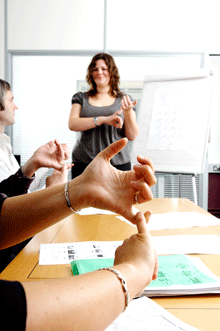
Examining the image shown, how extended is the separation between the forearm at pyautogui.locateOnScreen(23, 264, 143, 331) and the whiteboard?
213 cm

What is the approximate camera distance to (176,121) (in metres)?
2.66

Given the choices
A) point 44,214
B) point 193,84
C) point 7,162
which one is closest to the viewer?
point 44,214

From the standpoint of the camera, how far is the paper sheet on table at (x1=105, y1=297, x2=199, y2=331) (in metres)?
0.53

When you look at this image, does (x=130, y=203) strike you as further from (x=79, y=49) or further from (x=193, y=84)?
(x=79, y=49)

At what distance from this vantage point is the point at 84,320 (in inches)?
16.1

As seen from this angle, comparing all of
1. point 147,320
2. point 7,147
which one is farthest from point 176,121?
point 147,320

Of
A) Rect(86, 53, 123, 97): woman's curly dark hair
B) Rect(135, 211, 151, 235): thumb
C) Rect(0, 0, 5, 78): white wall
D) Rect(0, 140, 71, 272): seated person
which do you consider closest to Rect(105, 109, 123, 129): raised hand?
Rect(86, 53, 123, 97): woman's curly dark hair

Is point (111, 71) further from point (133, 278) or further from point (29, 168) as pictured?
point (133, 278)

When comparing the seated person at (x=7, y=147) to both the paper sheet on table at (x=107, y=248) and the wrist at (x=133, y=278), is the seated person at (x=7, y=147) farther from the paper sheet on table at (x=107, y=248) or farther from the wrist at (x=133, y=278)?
the wrist at (x=133, y=278)

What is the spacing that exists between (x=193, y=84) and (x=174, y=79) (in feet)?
0.63

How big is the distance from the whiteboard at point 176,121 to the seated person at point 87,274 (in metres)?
1.80

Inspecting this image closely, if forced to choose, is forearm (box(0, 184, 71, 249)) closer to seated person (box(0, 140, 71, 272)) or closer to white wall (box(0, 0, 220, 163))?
seated person (box(0, 140, 71, 272))

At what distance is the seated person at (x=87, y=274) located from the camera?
0.38 metres

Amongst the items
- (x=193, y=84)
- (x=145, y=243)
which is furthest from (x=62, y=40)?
(x=145, y=243)
